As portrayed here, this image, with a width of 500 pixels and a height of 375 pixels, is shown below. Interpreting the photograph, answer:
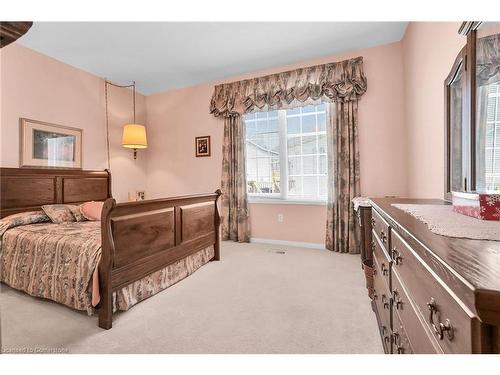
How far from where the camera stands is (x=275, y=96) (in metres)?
3.76

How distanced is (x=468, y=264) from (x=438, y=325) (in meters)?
0.19

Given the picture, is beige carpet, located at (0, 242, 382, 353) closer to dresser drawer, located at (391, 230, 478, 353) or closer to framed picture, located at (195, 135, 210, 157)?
dresser drawer, located at (391, 230, 478, 353)

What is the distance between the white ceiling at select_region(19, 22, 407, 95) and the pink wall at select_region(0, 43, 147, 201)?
194 mm

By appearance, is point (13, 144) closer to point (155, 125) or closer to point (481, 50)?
point (155, 125)

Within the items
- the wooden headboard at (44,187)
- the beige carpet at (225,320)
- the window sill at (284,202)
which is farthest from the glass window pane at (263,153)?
the wooden headboard at (44,187)

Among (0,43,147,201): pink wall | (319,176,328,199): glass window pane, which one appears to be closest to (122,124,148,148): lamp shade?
(0,43,147,201): pink wall

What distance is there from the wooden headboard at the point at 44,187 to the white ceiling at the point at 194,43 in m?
1.67

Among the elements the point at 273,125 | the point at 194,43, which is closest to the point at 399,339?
the point at 273,125

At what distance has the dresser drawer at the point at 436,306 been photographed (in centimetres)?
47

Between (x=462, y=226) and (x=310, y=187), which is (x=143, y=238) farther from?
(x=310, y=187)

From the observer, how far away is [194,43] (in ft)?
10.3

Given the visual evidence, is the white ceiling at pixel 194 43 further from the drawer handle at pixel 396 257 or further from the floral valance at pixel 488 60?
the drawer handle at pixel 396 257

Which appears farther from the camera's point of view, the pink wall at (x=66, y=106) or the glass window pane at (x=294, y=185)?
the glass window pane at (x=294, y=185)
